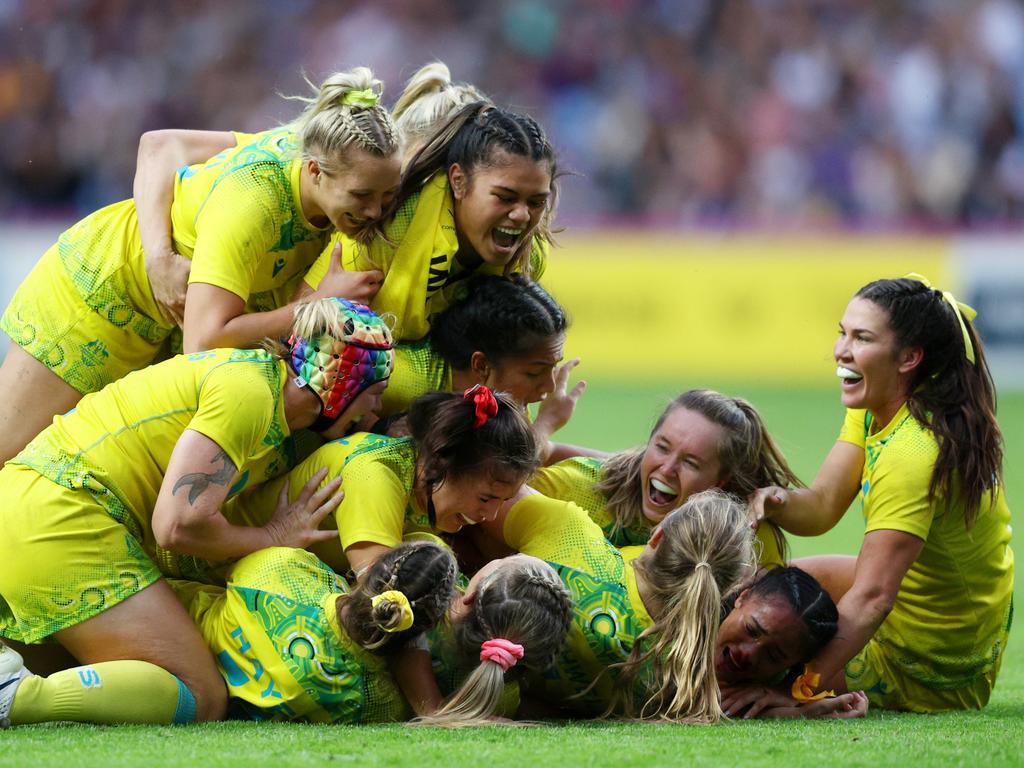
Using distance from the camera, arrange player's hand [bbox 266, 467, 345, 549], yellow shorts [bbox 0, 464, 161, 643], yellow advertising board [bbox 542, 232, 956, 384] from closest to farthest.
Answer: yellow shorts [bbox 0, 464, 161, 643] < player's hand [bbox 266, 467, 345, 549] < yellow advertising board [bbox 542, 232, 956, 384]

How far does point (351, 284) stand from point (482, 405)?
2.76 ft

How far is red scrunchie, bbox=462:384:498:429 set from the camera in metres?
4.86

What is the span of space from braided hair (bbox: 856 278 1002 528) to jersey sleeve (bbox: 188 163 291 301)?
81.7 inches

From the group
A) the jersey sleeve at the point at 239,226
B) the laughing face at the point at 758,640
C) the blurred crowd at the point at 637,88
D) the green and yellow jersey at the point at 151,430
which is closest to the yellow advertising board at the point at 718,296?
the blurred crowd at the point at 637,88

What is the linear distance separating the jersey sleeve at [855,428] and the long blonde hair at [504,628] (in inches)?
60.5

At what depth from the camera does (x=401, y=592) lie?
441 cm

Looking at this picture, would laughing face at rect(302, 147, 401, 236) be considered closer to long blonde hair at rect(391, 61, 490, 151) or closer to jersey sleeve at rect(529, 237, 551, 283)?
long blonde hair at rect(391, 61, 490, 151)

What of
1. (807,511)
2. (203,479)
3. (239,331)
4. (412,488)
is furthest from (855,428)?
(203,479)

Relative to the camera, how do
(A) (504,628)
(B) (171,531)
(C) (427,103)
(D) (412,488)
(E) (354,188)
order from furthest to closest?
1. (C) (427,103)
2. (E) (354,188)
3. (D) (412,488)
4. (B) (171,531)
5. (A) (504,628)

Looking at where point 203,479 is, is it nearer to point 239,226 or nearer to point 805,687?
point 239,226

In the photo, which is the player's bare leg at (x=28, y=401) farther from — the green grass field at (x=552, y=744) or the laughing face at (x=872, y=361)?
the laughing face at (x=872, y=361)

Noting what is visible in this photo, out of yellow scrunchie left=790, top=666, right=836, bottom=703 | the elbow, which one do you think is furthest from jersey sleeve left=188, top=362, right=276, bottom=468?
yellow scrunchie left=790, top=666, right=836, bottom=703

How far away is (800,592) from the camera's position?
15.8 feet

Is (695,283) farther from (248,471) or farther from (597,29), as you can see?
(248,471)
